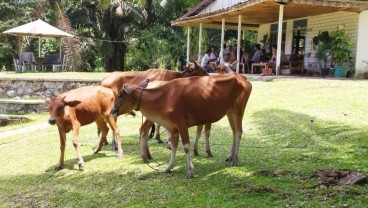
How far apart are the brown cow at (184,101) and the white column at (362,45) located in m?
12.8

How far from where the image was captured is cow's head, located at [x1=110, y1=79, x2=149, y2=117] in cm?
614

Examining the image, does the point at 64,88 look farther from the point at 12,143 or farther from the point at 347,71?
the point at 347,71

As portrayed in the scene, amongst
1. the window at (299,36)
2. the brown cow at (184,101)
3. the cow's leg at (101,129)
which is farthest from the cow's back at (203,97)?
the window at (299,36)

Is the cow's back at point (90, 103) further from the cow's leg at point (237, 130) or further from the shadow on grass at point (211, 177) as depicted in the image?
the cow's leg at point (237, 130)

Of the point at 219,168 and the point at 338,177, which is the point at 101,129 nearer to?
the point at 219,168

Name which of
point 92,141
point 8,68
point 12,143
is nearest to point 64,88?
point 12,143

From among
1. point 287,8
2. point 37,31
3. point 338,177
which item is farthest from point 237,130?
point 37,31

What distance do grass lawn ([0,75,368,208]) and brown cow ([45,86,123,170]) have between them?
50cm

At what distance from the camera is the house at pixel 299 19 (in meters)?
17.1

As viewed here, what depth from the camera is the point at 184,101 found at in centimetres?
615

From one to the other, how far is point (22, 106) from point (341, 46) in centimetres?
1217

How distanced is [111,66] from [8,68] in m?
7.04

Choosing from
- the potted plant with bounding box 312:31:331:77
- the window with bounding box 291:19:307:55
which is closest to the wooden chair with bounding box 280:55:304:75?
the potted plant with bounding box 312:31:331:77

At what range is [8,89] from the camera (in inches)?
739
